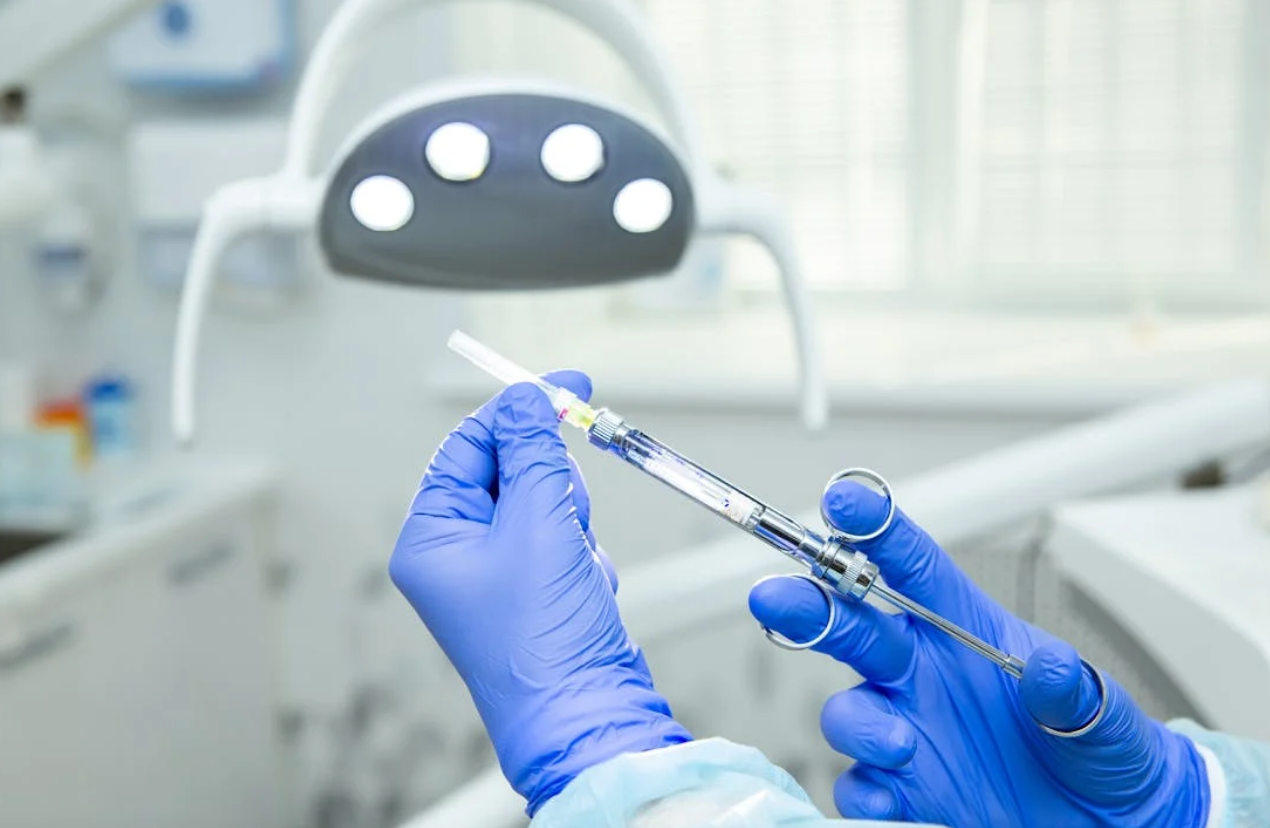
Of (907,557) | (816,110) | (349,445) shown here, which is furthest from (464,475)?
(816,110)

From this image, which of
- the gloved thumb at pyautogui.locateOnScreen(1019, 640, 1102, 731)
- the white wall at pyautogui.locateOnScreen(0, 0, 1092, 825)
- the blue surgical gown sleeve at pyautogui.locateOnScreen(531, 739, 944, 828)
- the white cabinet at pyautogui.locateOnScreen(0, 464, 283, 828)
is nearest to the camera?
the blue surgical gown sleeve at pyautogui.locateOnScreen(531, 739, 944, 828)

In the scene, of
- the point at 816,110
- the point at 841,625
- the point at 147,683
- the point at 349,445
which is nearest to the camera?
the point at 841,625

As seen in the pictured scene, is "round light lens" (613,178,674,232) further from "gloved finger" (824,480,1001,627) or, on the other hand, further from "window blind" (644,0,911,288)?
"window blind" (644,0,911,288)

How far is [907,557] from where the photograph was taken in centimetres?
80

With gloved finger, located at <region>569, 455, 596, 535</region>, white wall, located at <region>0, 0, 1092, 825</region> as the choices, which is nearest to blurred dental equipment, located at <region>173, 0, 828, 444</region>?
gloved finger, located at <region>569, 455, 596, 535</region>

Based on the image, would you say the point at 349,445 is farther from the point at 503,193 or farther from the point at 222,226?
the point at 503,193

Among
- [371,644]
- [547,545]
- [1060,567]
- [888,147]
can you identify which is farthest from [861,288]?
[547,545]

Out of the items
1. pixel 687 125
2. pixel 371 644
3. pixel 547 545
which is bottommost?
pixel 371 644

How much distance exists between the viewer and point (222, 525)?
2098mm

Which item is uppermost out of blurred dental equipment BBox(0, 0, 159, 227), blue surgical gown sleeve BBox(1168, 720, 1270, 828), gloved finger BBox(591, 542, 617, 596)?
blurred dental equipment BBox(0, 0, 159, 227)

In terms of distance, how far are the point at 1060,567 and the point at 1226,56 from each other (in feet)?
4.24

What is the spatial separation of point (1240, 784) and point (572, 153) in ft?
1.83

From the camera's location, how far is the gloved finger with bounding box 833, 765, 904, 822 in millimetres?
801

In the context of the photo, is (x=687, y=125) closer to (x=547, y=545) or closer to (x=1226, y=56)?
(x=547, y=545)
